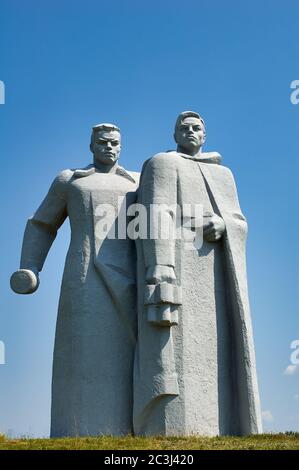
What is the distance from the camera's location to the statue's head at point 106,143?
12102 millimetres

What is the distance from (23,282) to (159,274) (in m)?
2.48

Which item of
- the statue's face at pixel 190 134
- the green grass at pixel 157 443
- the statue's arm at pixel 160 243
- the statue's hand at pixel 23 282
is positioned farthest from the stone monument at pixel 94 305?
the green grass at pixel 157 443

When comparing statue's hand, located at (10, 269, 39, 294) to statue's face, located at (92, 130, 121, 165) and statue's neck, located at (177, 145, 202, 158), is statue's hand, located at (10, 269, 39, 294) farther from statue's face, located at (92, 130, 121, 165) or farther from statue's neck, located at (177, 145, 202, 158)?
statue's neck, located at (177, 145, 202, 158)

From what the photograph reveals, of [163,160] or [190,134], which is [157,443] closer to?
[163,160]

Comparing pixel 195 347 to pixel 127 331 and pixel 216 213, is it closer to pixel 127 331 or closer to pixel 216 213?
pixel 127 331

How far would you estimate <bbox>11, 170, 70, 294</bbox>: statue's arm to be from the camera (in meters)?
11.9

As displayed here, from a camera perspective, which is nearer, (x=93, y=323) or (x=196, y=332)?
(x=196, y=332)

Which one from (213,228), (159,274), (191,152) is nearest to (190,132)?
(191,152)

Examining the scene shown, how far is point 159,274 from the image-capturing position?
1048 centimetres

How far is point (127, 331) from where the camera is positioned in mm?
11164

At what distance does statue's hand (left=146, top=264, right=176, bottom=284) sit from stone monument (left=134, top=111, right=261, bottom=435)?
0.5 inches
